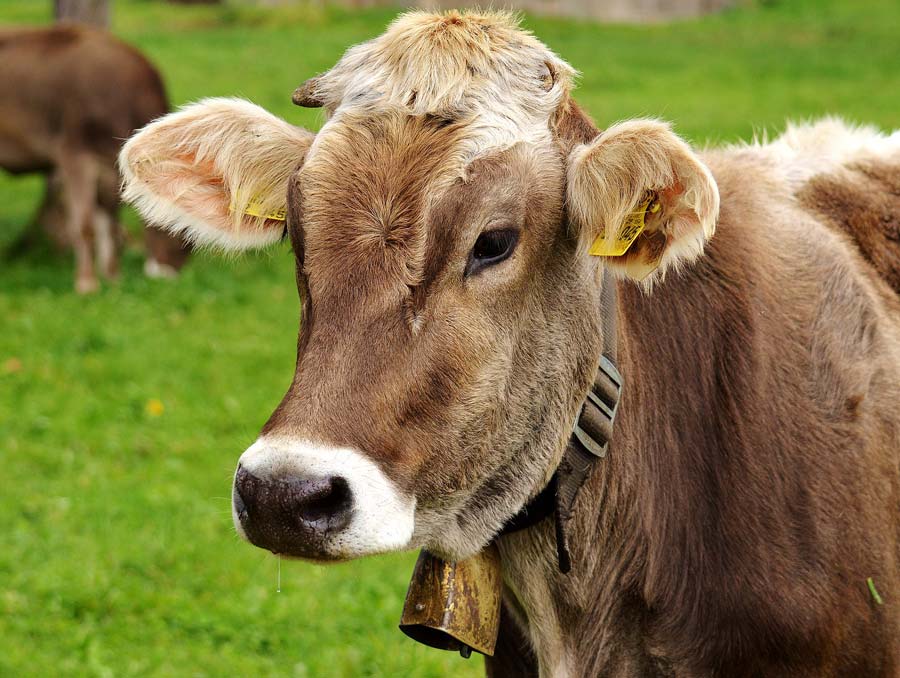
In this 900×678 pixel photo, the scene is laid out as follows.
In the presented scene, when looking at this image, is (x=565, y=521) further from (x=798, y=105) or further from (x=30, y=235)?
(x=798, y=105)

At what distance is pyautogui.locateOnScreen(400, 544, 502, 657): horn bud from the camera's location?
9.70 ft

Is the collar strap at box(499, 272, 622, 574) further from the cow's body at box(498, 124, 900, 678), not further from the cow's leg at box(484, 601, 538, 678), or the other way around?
the cow's leg at box(484, 601, 538, 678)

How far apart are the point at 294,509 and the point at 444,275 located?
60cm

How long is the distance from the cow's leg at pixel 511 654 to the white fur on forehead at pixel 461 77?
1.28m

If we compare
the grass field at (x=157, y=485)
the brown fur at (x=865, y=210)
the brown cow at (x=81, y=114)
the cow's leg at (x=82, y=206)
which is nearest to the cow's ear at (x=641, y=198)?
the grass field at (x=157, y=485)

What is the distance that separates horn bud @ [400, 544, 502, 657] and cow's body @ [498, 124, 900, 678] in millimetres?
86

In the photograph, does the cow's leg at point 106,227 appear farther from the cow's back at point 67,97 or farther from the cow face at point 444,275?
the cow face at point 444,275

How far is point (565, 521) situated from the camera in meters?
2.93

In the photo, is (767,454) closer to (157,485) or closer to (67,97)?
(157,485)

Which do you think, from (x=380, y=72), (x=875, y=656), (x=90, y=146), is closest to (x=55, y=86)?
(x=90, y=146)

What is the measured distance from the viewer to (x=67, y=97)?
10562mm

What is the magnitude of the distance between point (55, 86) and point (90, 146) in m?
0.63

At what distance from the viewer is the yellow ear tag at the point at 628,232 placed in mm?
2764

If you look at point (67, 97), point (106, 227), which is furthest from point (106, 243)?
point (67, 97)
